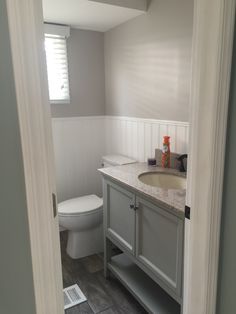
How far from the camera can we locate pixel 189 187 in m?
1.09

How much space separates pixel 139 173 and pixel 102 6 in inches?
51.0

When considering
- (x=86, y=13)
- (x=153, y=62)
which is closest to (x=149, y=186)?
(x=153, y=62)

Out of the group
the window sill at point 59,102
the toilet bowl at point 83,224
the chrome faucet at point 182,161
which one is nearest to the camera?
the chrome faucet at point 182,161

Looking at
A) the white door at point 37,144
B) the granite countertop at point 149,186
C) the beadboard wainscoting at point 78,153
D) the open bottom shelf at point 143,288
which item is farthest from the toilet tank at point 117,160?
the white door at point 37,144

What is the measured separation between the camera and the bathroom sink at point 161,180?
1.90 m

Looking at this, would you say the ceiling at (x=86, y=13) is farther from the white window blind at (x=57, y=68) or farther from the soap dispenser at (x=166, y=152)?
the soap dispenser at (x=166, y=152)

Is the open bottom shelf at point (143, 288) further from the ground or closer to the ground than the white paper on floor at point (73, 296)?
further from the ground

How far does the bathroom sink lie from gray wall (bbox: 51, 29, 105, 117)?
121 cm

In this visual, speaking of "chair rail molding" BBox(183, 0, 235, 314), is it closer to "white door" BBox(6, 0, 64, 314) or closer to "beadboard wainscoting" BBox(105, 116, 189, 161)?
"white door" BBox(6, 0, 64, 314)

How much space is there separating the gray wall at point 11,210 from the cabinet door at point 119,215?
0.96 m

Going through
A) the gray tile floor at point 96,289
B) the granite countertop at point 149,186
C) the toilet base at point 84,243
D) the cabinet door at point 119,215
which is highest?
the granite countertop at point 149,186

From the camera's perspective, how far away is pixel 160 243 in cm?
149

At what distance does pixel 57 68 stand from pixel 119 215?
159cm

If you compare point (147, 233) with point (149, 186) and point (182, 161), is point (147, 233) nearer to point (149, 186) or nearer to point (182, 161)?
point (149, 186)
